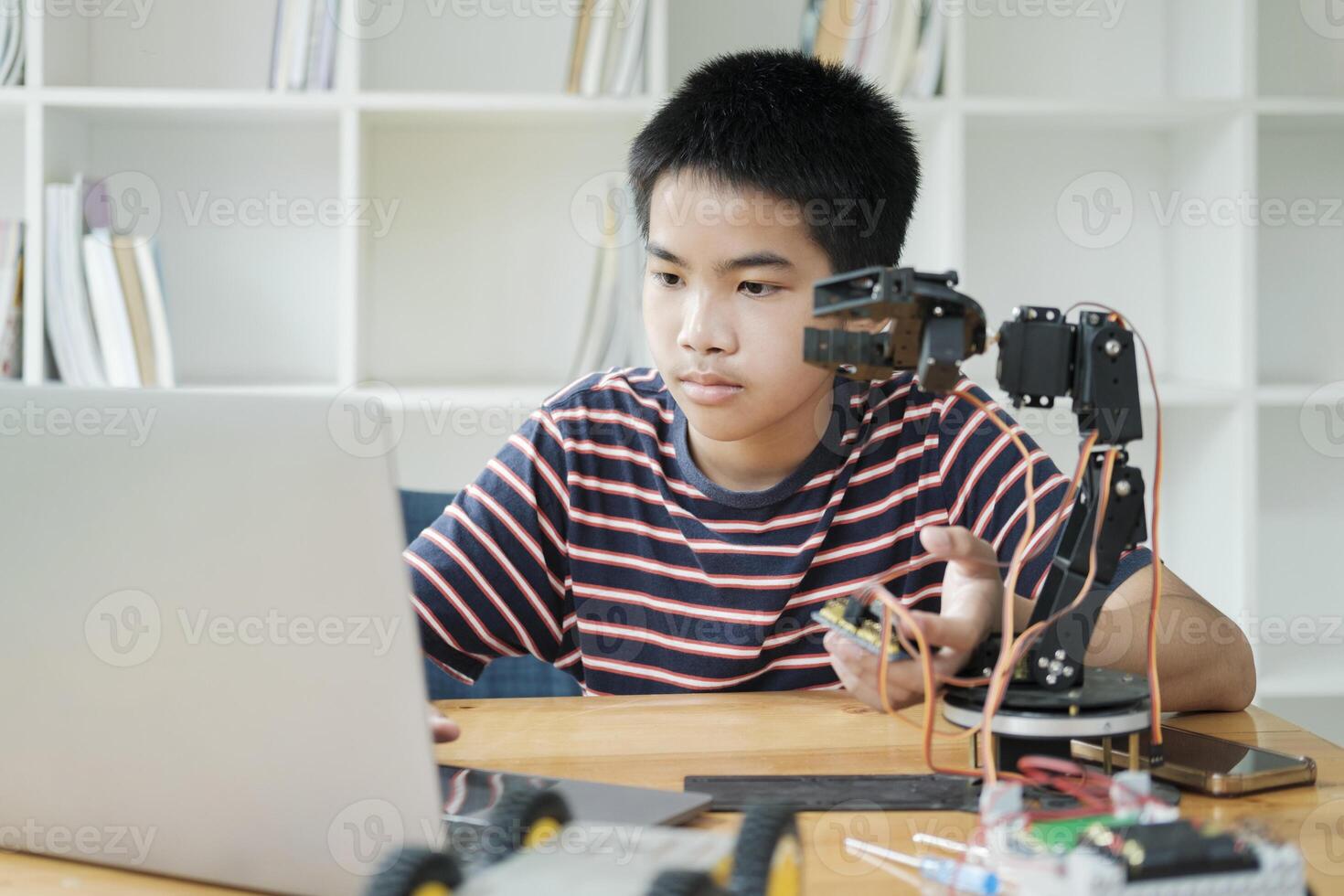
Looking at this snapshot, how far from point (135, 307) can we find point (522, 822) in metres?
1.71

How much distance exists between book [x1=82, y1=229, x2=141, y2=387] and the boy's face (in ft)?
3.70

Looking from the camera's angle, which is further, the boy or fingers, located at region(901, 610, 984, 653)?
the boy

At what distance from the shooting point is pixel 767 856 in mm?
551

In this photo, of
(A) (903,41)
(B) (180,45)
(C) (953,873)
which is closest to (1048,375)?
(C) (953,873)

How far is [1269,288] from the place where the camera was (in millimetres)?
2385

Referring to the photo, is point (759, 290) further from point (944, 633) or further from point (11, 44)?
point (11, 44)

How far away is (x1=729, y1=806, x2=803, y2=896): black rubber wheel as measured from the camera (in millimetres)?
543

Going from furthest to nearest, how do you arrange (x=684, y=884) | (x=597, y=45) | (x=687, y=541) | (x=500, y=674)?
(x=597, y=45) < (x=500, y=674) < (x=687, y=541) < (x=684, y=884)

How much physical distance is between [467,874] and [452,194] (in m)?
1.92

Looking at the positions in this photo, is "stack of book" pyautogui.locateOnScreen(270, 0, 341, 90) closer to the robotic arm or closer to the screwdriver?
the robotic arm

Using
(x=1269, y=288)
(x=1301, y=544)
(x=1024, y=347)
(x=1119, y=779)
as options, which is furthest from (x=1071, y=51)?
(x=1119, y=779)

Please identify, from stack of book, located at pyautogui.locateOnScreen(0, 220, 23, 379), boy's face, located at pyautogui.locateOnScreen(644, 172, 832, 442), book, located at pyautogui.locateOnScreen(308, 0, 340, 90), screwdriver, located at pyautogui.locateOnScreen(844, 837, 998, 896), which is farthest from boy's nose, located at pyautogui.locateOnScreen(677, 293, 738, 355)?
stack of book, located at pyautogui.locateOnScreen(0, 220, 23, 379)

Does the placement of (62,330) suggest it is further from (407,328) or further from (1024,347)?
(1024,347)

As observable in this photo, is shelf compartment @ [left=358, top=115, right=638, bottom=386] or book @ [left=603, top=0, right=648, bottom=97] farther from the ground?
book @ [left=603, top=0, right=648, bottom=97]
